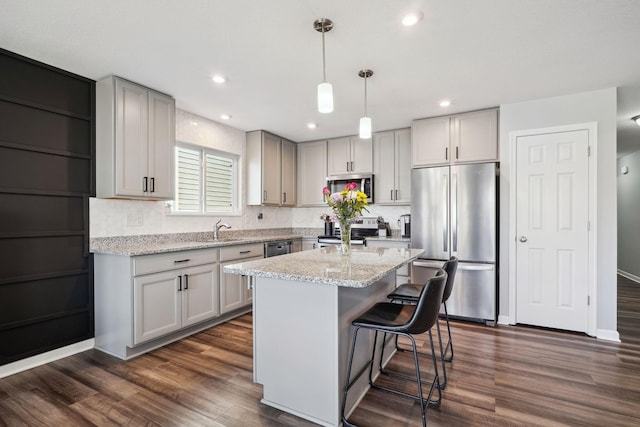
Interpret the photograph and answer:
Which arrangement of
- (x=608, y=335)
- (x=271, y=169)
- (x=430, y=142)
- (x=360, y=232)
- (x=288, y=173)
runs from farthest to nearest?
(x=288, y=173) < (x=360, y=232) < (x=271, y=169) < (x=430, y=142) < (x=608, y=335)

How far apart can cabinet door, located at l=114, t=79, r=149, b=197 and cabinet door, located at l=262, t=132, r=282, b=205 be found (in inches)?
69.3

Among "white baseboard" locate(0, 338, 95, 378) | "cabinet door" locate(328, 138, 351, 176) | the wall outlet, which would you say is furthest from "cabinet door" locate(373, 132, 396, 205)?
"white baseboard" locate(0, 338, 95, 378)

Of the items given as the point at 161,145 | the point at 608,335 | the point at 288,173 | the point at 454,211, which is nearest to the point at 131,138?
the point at 161,145

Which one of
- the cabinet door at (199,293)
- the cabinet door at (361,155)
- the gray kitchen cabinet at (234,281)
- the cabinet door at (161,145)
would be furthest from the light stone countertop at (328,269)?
the cabinet door at (361,155)

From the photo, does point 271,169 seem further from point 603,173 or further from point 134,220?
point 603,173

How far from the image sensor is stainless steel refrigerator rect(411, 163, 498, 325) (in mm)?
3477

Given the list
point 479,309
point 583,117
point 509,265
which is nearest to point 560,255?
point 509,265

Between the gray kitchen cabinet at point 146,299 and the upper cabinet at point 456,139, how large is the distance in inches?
113

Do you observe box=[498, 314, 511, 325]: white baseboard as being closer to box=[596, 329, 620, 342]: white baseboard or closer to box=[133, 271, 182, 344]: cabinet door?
box=[596, 329, 620, 342]: white baseboard

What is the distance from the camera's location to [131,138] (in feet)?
9.54

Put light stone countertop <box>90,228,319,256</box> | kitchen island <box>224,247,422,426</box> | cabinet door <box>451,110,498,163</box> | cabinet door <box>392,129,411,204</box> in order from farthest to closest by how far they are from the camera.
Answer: cabinet door <box>392,129,411,204</box>, cabinet door <box>451,110,498,163</box>, light stone countertop <box>90,228,319,256</box>, kitchen island <box>224,247,422,426</box>

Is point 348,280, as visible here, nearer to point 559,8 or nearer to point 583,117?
point 559,8

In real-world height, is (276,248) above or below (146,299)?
above

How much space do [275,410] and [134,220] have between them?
2.35 m
